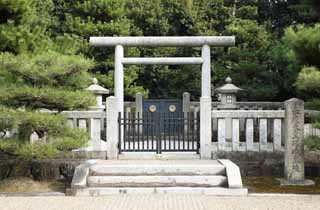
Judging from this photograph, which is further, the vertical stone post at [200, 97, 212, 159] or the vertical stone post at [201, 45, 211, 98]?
the vertical stone post at [201, 45, 211, 98]

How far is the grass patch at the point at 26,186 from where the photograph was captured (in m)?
9.70

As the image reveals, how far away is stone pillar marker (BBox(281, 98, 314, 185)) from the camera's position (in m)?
10.4

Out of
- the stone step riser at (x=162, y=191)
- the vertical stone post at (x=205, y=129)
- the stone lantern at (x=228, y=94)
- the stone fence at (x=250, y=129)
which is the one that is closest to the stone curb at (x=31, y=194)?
the stone step riser at (x=162, y=191)

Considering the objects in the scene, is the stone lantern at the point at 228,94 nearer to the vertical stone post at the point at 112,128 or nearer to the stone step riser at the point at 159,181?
the vertical stone post at the point at 112,128

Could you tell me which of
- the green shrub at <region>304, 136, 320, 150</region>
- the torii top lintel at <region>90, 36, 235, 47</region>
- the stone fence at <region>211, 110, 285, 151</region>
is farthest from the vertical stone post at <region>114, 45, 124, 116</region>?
the green shrub at <region>304, 136, 320, 150</region>

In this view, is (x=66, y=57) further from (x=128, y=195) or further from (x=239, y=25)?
(x=239, y=25)

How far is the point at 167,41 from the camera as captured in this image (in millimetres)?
13945

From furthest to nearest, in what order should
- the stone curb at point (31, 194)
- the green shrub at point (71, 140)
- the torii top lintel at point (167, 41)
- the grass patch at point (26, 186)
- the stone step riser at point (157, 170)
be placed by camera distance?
the torii top lintel at point (167, 41)
the stone step riser at point (157, 170)
the grass patch at point (26, 186)
the green shrub at point (71, 140)
the stone curb at point (31, 194)

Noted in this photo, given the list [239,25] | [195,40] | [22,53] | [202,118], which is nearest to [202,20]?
[239,25]

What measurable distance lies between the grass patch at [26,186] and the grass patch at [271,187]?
4035mm

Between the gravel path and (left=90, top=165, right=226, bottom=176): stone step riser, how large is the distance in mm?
965

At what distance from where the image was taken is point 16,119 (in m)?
9.30

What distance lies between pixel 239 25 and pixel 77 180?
49.0ft

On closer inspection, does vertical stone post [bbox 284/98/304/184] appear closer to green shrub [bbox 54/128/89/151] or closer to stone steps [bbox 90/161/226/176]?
stone steps [bbox 90/161/226/176]
